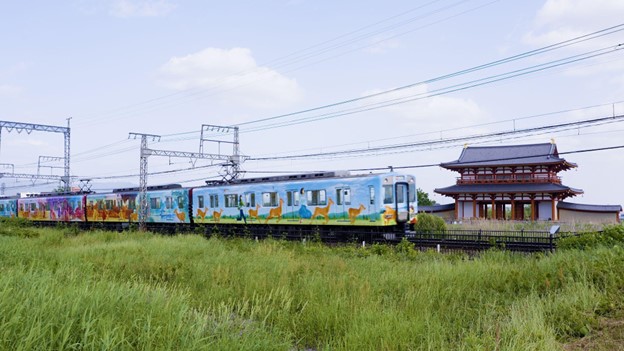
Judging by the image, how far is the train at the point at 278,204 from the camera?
691 inches

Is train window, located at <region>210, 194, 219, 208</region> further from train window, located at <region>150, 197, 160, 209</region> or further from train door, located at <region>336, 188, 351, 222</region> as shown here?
train door, located at <region>336, 188, 351, 222</region>

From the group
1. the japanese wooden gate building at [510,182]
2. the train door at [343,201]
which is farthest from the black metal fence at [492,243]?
the japanese wooden gate building at [510,182]

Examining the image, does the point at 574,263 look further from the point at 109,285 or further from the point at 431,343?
the point at 109,285

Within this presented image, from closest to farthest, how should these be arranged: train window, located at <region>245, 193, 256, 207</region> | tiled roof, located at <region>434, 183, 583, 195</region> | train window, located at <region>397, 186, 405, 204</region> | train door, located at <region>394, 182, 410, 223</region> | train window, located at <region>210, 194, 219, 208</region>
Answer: train door, located at <region>394, 182, 410, 223</region>, train window, located at <region>397, 186, 405, 204</region>, train window, located at <region>245, 193, 256, 207</region>, train window, located at <region>210, 194, 219, 208</region>, tiled roof, located at <region>434, 183, 583, 195</region>

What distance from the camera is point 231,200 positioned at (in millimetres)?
22891

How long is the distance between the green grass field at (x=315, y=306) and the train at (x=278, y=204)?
689cm

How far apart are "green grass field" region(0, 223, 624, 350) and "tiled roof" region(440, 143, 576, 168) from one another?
2235 centimetres

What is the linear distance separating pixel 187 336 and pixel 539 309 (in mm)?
4574

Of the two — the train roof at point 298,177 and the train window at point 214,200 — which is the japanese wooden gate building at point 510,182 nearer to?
the train roof at point 298,177

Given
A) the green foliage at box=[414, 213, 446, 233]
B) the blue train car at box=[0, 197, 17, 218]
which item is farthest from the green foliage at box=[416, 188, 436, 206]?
the blue train car at box=[0, 197, 17, 218]

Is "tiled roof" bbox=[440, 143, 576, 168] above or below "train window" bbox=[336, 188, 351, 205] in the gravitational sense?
above

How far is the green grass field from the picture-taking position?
4.09 metres

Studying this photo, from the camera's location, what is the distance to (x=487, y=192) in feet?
104

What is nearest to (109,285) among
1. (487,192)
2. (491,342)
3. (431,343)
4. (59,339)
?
(59,339)
